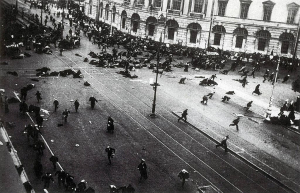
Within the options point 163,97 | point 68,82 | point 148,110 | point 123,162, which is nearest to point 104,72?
point 68,82

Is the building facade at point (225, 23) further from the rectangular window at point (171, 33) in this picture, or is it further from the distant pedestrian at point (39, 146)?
the distant pedestrian at point (39, 146)

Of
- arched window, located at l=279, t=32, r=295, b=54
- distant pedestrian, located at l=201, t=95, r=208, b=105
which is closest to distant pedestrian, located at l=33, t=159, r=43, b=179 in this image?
distant pedestrian, located at l=201, t=95, r=208, b=105

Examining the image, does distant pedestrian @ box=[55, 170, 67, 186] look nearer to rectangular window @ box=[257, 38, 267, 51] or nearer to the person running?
the person running

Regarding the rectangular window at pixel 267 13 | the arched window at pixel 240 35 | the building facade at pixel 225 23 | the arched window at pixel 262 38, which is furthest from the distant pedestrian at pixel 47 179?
the rectangular window at pixel 267 13

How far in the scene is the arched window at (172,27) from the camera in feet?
199

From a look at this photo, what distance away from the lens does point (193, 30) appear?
59500 millimetres

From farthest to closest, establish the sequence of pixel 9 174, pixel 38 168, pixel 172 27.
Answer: pixel 172 27 → pixel 38 168 → pixel 9 174

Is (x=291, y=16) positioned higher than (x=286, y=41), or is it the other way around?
(x=291, y=16)

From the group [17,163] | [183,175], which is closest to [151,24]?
[17,163]

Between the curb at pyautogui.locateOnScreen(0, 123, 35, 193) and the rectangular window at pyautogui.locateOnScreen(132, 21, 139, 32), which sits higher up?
the rectangular window at pyautogui.locateOnScreen(132, 21, 139, 32)

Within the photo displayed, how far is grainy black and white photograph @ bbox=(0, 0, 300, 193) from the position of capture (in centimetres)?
1876

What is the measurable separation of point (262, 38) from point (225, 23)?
6.28 meters

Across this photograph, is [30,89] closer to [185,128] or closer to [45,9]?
[185,128]

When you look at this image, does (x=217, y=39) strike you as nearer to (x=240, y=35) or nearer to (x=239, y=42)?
(x=239, y=42)
